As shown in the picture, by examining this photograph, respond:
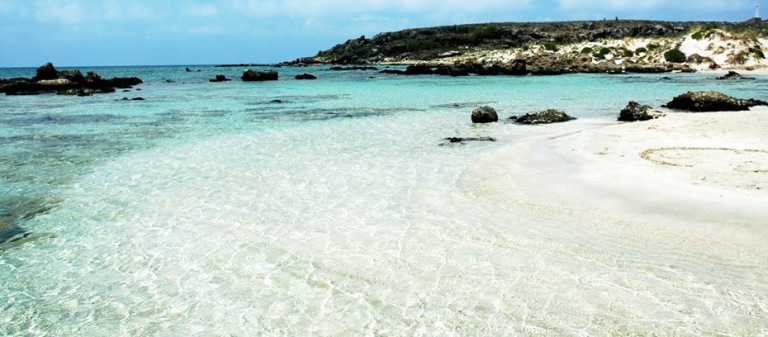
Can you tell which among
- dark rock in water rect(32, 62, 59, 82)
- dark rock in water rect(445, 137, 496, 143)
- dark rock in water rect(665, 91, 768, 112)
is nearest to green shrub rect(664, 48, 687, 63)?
dark rock in water rect(665, 91, 768, 112)

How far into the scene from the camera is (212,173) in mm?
11055

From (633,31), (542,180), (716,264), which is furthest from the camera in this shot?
(633,31)

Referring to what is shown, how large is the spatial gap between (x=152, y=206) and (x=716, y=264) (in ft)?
26.0

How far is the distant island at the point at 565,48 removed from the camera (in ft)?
189

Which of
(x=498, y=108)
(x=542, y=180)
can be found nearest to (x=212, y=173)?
(x=542, y=180)

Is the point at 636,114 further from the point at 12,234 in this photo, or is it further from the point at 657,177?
the point at 12,234

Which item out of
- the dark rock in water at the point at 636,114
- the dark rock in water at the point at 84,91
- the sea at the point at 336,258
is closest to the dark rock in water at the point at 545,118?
Result: the dark rock in water at the point at 636,114

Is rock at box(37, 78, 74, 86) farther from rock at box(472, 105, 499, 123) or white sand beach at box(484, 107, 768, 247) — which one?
white sand beach at box(484, 107, 768, 247)

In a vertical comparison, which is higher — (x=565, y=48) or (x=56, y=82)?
(x=565, y=48)

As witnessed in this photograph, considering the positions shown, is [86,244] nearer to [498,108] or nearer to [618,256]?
[618,256]

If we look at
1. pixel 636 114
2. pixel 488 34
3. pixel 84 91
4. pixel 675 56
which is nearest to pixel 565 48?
pixel 675 56

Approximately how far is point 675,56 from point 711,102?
158 feet

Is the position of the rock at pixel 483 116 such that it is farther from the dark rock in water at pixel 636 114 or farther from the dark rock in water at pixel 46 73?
the dark rock in water at pixel 46 73

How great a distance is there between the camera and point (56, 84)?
4250 cm
